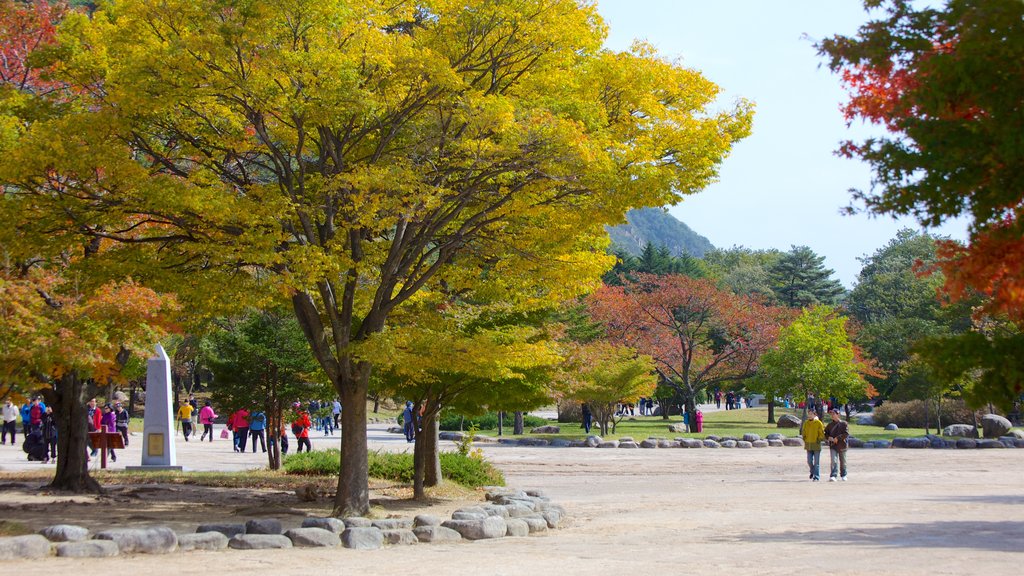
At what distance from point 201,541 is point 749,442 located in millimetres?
30389

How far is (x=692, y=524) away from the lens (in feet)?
48.6

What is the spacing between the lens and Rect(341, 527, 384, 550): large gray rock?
12.1m

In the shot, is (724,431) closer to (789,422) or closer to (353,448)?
(789,422)

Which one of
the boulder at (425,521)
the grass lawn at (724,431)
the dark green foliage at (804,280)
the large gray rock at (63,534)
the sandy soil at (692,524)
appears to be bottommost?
the grass lawn at (724,431)

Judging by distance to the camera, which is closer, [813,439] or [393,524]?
[393,524]

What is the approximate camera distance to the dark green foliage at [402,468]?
2141 cm

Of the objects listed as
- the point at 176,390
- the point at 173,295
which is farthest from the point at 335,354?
the point at 176,390

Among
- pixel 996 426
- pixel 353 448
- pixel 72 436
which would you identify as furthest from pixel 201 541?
pixel 996 426

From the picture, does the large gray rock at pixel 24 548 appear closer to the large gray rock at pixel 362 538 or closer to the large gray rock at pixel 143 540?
the large gray rock at pixel 143 540

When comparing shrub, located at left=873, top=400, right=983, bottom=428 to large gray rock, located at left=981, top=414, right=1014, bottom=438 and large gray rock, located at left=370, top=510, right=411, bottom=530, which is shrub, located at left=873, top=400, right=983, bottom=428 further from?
large gray rock, located at left=370, top=510, right=411, bottom=530

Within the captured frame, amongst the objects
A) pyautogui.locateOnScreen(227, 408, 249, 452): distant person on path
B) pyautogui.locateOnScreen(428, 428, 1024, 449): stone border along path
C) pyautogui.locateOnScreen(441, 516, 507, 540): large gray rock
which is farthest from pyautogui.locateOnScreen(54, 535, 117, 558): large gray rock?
pyautogui.locateOnScreen(428, 428, 1024, 449): stone border along path

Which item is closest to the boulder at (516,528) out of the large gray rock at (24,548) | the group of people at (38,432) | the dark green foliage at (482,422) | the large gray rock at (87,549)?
the large gray rock at (87,549)

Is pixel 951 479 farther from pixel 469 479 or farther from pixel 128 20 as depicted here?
pixel 128 20

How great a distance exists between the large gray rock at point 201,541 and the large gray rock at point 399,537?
86.4 inches
